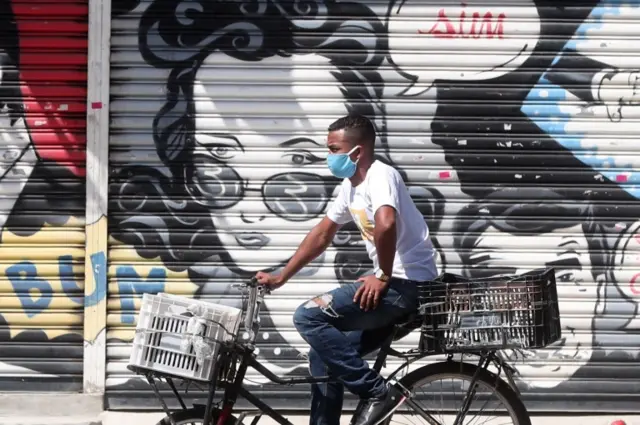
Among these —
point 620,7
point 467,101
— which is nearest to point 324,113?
point 467,101

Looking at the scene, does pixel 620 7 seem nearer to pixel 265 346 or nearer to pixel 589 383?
pixel 589 383

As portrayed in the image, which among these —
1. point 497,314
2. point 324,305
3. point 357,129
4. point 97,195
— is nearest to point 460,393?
point 497,314

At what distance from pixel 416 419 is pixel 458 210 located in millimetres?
2089

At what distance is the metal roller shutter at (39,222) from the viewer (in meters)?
7.12

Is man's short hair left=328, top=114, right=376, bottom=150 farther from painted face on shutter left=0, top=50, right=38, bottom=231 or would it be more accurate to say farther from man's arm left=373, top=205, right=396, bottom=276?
painted face on shutter left=0, top=50, right=38, bottom=231

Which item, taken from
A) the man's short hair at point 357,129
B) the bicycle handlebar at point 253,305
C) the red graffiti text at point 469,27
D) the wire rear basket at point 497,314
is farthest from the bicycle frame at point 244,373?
the red graffiti text at point 469,27

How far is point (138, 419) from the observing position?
7.00 meters

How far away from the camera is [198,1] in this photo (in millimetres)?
7070

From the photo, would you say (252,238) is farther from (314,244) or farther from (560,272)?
(560,272)

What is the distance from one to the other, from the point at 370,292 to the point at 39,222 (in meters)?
3.18

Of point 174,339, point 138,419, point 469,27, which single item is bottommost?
point 174,339

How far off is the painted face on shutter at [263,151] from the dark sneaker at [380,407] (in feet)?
7.16

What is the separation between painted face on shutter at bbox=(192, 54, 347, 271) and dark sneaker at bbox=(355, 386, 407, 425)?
7.16 ft

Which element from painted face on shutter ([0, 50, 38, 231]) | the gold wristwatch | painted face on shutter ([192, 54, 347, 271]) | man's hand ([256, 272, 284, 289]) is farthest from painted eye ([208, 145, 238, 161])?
the gold wristwatch
